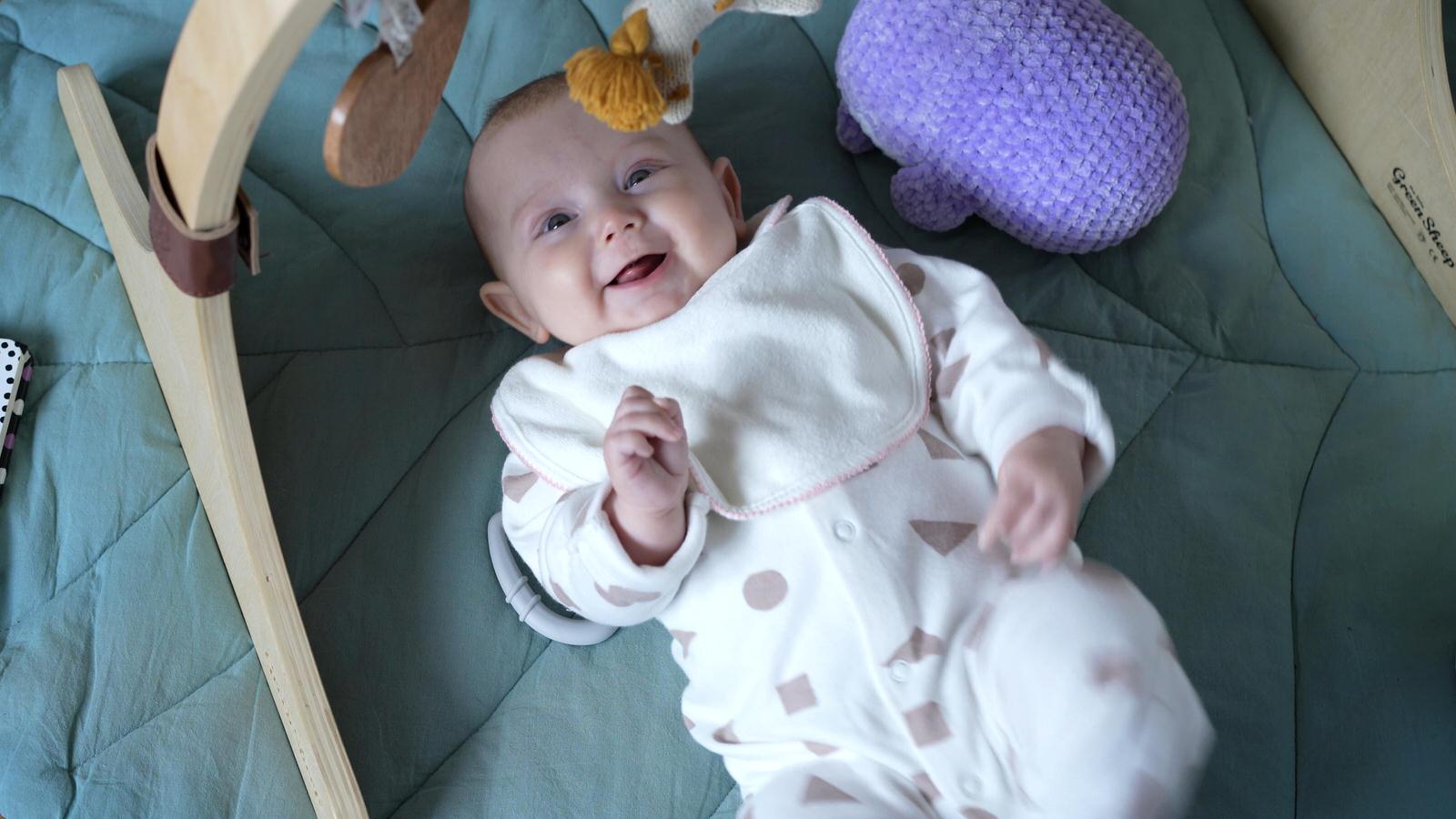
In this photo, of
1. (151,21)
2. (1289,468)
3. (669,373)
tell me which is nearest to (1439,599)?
(1289,468)

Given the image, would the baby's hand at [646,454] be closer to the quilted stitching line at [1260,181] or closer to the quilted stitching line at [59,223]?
the quilted stitching line at [59,223]

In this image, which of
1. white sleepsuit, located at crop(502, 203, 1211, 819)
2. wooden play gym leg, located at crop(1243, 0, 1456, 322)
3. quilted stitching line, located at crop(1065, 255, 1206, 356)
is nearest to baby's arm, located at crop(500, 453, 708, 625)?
white sleepsuit, located at crop(502, 203, 1211, 819)

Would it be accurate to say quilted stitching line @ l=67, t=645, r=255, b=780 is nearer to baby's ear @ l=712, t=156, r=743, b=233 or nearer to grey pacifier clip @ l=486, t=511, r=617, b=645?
grey pacifier clip @ l=486, t=511, r=617, b=645

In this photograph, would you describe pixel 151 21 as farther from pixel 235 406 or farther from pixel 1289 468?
pixel 1289 468

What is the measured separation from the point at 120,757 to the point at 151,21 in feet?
2.69

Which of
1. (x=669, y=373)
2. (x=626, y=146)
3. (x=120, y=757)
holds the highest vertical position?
(x=626, y=146)

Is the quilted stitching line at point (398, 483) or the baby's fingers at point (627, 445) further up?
the baby's fingers at point (627, 445)

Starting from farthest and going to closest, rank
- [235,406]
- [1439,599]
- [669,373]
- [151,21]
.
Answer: [151,21] → [1439,599] → [669,373] → [235,406]

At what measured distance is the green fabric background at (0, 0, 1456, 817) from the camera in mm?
1047

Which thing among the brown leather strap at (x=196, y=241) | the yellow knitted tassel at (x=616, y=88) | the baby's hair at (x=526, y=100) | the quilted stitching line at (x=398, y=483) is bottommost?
the quilted stitching line at (x=398, y=483)

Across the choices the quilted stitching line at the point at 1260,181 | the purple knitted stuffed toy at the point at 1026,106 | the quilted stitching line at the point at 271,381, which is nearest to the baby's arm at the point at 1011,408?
the purple knitted stuffed toy at the point at 1026,106

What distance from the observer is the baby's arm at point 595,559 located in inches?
36.1

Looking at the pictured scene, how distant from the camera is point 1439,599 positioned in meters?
1.20

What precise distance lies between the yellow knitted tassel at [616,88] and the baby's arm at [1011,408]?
40 cm
